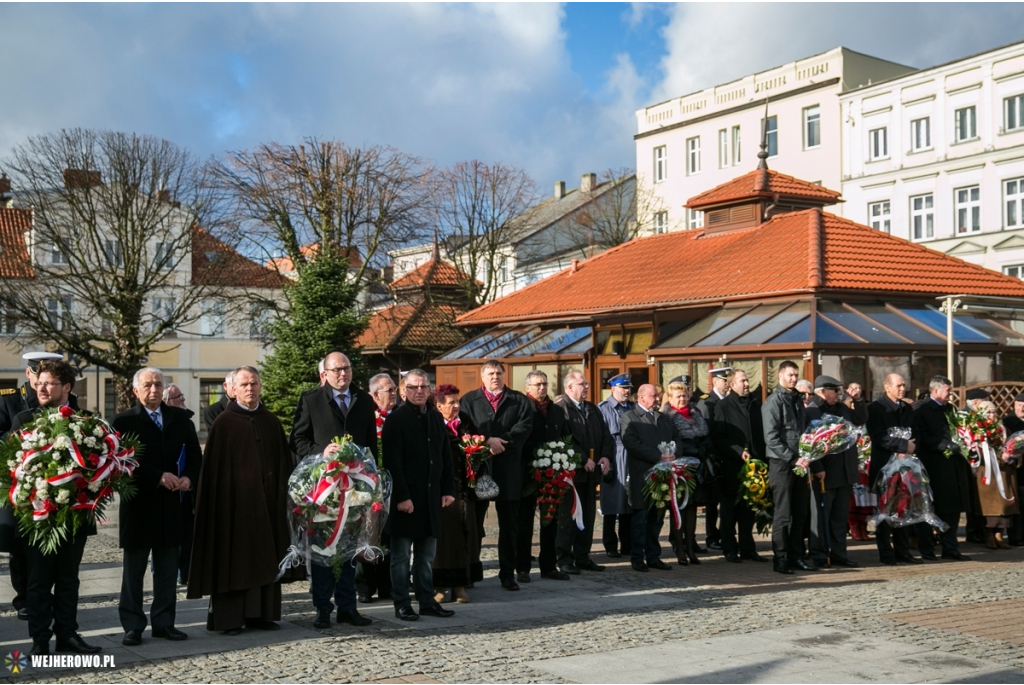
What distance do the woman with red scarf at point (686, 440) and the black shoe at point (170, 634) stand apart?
19.6 ft

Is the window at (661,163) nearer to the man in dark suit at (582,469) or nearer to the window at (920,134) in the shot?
the window at (920,134)

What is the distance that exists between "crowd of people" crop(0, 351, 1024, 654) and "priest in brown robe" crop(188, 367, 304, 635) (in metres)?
0.01

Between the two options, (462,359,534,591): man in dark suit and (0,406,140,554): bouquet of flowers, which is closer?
(0,406,140,554): bouquet of flowers

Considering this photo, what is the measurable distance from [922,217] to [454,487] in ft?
122

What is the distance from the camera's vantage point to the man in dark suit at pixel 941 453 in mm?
13812

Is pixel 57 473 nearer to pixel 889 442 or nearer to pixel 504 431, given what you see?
pixel 504 431

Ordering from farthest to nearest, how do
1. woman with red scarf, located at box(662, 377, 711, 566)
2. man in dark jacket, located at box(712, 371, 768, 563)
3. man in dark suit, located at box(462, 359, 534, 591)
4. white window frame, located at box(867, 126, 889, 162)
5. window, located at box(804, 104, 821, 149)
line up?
1. window, located at box(804, 104, 821, 149)
2. white window frame, located at box(867, 126, 889, 162)
3. man in dark jacket, located at box(712, 371, 768, 563)
4. woman with red scarf, located at box(662, 377, 711, 566)
5. man in dark suit, located at box(462, 359, 534, 591)

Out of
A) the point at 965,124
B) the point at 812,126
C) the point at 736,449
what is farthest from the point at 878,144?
the point at 736,449

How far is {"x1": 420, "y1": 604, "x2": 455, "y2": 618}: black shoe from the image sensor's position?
31.1 ft

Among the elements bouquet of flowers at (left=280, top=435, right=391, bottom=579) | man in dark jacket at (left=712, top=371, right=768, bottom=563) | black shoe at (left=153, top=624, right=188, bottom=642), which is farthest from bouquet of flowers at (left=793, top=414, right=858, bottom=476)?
black shoe at (left=153, top=624, right=188, bottom=642)

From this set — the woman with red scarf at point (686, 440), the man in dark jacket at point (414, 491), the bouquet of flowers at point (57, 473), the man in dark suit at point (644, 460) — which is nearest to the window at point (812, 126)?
the woman with red scarf at point (686, 440)

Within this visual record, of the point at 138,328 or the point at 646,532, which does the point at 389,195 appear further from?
the point at 646,532

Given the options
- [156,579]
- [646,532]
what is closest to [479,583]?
[646,532]

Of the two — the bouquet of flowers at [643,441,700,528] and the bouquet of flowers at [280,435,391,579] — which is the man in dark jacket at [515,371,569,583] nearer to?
the bouquet of flowers at [643,441,700,528]
